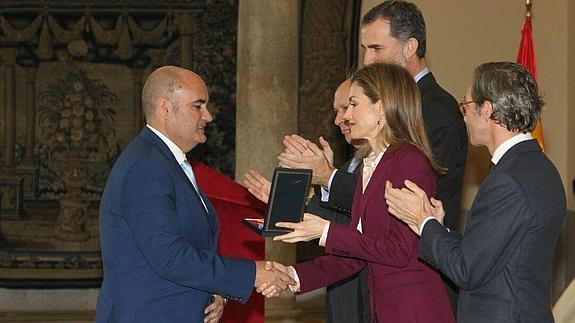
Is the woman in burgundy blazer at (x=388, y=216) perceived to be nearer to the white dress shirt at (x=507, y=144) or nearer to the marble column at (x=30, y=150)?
the white dress shirt at (x=507, y=144)

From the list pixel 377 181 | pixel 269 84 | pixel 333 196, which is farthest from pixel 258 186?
pixel 269 84

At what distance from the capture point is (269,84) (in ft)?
29.8

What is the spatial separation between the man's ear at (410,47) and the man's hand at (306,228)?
1.08m

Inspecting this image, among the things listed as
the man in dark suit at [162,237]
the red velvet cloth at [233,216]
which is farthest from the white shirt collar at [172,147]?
the red velvet cloth at [233,216]

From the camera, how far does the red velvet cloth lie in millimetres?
5832

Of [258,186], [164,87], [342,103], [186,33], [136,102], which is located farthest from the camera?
[136,102]

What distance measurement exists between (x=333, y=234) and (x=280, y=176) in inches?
11.7

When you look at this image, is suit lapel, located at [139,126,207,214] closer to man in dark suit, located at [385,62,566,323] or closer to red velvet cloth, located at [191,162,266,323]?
man in dark suit, located at [385,62,566,323]

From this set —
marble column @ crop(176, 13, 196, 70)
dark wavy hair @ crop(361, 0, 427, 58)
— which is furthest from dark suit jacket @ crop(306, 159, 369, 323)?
marble column @ crop(176, 13, 196, 70)

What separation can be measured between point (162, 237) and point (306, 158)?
124 cm

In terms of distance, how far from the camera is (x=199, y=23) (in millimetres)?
10602

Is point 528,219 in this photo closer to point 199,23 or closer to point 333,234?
point 333,234

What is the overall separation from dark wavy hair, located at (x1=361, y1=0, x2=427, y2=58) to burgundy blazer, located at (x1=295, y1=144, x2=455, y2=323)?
0.94 m

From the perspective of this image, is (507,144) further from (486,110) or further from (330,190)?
(330,190)
